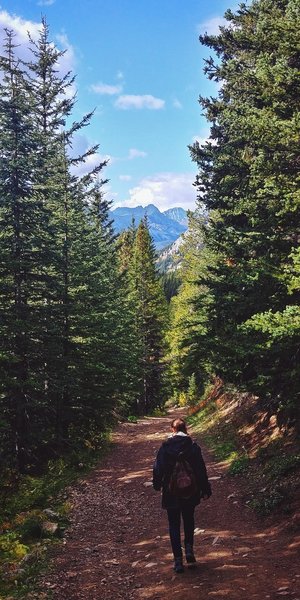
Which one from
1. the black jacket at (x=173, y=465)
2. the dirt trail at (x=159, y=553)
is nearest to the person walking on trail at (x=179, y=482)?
the black jacket at (x=173, y=465)

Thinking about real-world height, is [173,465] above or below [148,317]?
below

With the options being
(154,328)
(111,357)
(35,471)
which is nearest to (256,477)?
(35,471)

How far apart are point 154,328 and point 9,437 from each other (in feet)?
91.6

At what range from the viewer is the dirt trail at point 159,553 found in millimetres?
6188

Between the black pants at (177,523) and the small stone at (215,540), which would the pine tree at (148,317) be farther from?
the black pants at (177,523)

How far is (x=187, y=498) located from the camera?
6500 millimetres

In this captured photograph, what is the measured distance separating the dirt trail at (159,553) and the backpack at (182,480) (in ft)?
4.10

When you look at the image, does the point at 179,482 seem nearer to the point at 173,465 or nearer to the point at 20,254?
the point at 173,465

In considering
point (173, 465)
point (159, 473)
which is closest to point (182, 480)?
point (173, 465)

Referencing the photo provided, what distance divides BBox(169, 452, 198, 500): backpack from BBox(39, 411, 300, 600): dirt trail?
1.25 meters

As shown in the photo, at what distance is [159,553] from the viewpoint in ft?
26.2

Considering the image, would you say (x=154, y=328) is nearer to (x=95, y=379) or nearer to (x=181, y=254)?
(x=181, y=254)

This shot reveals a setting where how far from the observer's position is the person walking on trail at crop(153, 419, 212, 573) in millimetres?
6498

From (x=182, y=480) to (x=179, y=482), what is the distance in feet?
0.18
